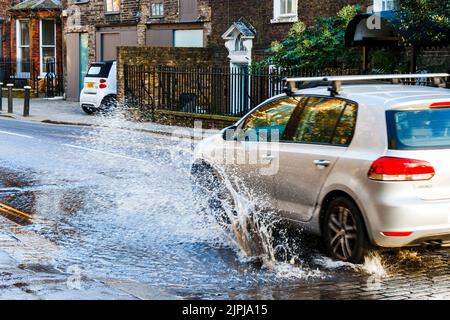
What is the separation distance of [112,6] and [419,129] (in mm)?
28640

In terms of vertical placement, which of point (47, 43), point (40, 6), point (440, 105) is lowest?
point (440, 105)

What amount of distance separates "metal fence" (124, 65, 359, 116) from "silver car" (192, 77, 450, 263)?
11.7 m

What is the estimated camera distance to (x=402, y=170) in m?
7.30

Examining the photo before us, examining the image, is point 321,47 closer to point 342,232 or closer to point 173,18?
point 173,18

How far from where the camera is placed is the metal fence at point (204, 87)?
72.0ft

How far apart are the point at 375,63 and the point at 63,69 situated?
71.3 feet

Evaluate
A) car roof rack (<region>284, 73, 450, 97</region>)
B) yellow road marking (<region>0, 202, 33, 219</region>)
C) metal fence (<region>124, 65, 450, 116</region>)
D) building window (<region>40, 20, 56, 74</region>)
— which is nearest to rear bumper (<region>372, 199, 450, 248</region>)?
car roof rack (<region>284, 73, 450, 97</region>)

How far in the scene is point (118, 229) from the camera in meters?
9.68

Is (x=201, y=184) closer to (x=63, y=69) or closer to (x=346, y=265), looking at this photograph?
(x=346, y=265)

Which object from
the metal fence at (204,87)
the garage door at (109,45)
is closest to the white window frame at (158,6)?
the garage door at (109,45)

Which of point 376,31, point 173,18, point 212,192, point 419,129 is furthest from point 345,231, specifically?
point 173,18

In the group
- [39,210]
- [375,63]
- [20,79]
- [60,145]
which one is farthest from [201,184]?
[20,79]

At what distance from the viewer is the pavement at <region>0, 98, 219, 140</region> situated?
22.8m
